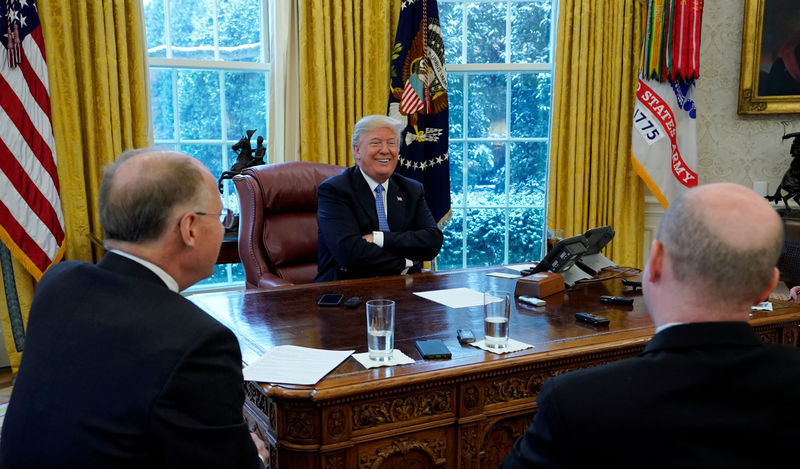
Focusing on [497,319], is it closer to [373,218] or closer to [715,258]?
[715,258]

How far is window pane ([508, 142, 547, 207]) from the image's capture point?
Answer: 5094mm

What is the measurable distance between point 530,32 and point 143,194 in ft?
14.3

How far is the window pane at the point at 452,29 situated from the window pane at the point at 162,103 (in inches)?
80.7

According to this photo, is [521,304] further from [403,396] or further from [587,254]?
[403,396]

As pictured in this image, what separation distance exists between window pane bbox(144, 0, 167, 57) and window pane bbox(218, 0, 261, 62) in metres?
0.38

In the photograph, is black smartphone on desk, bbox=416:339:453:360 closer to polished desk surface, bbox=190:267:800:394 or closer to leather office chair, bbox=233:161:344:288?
polished desk surface, bbox=190:267:800:394

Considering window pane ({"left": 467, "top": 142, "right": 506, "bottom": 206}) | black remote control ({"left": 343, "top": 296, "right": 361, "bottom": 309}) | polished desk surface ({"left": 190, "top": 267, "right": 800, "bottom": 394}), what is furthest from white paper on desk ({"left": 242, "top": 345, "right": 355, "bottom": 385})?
window pane ({"left": 467, "top": 142, "right": 506, "bottom": 206})

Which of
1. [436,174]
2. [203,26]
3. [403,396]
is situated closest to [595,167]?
[436,174]

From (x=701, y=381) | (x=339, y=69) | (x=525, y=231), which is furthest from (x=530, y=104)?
(x=701, y=381)

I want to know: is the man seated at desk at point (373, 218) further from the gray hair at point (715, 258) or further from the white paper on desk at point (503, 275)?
the gray hair at point (715, 258)

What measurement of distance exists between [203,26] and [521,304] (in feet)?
10.3

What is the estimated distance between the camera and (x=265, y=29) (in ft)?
14.2

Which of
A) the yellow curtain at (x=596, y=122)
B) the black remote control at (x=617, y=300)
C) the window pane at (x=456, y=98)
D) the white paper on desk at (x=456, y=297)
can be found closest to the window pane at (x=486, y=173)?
the window pane at (x=456, y=98)

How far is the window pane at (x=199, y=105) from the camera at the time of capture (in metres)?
4.27
